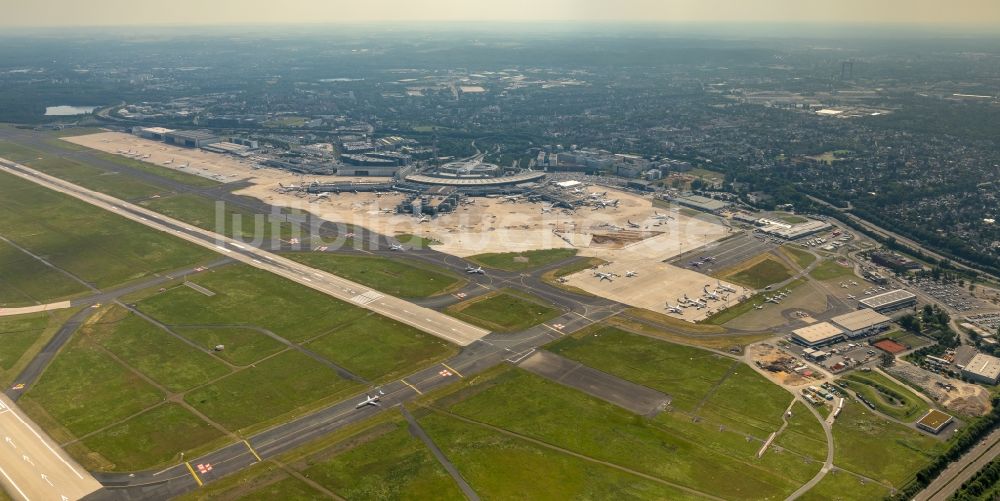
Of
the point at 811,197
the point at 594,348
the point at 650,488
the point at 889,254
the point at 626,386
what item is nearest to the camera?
the point at 650,488

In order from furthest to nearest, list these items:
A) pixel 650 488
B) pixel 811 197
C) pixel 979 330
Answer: pixel 811 197 → pixel 979 330 → pixel 650 488

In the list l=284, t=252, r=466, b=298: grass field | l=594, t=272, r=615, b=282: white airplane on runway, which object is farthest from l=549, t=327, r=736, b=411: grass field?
l=284, t=252, r=466, b=298: grass field

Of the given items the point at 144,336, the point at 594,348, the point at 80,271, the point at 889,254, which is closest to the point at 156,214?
the point at 80,271

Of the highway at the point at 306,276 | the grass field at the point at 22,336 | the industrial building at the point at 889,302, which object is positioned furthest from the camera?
the industrial building at the point at 889,302

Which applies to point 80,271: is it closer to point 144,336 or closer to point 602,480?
point 144,336

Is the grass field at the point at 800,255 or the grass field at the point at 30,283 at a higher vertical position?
the grass field at the point at 800,255

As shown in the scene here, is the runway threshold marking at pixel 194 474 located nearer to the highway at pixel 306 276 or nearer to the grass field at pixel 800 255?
the highway at pixel 306 276

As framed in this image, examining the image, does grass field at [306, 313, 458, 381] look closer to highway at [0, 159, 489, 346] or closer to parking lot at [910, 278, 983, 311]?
highway at [0, 159, 489, 346]

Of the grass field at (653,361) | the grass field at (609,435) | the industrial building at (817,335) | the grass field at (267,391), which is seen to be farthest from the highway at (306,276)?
the industrial building at (817,335)
